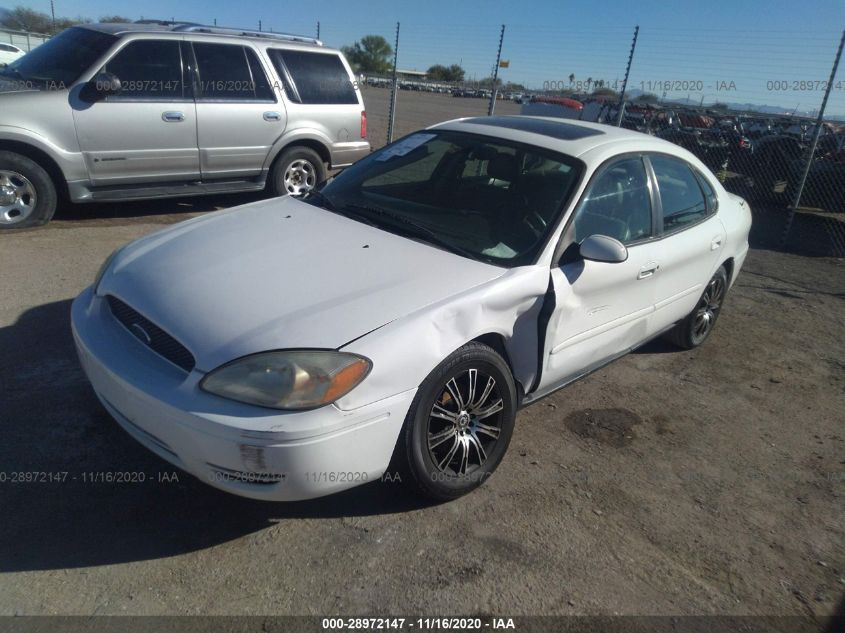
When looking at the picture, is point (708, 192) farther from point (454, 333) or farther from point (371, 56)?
point (371, 56)

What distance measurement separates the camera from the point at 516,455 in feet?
11.4

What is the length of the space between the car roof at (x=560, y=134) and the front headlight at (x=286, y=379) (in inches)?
79.4

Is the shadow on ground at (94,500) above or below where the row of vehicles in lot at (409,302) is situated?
below

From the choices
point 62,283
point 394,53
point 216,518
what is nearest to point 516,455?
point 216,518

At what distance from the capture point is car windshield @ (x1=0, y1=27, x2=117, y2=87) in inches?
251

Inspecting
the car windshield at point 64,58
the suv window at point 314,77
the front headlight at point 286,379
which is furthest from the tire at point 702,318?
the car windshield at point 64,58

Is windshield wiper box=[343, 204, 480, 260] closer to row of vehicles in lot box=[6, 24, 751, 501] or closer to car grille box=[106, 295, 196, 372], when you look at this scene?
row of vehicles in lot box=[6, 24, 751, 501]

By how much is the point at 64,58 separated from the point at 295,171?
8.65ft

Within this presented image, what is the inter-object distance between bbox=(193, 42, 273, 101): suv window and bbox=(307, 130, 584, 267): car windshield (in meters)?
3.67

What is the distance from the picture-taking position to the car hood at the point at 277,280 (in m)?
2.53

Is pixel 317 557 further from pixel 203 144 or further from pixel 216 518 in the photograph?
pixel 203 144

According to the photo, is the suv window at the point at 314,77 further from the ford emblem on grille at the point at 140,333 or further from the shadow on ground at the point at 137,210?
the ford emblem on grille at the point at 140,333

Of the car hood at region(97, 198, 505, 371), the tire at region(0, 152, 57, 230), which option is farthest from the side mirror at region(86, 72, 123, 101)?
the car hood at region(97, 198, 505, 371)

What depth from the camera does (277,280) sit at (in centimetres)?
285
